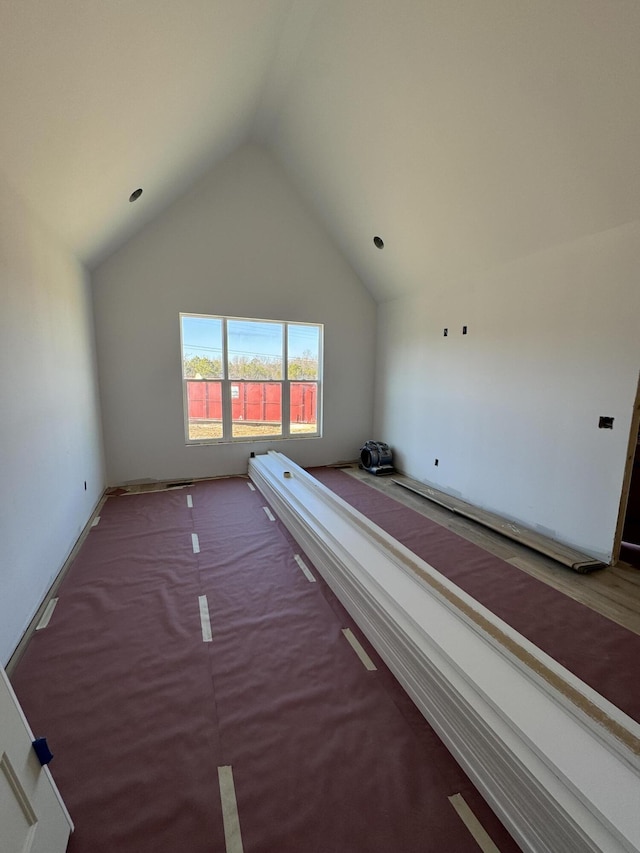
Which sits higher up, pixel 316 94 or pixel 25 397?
pixel 316 94

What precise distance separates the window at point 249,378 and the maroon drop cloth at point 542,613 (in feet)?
8.52

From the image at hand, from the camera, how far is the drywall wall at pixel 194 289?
4.50m

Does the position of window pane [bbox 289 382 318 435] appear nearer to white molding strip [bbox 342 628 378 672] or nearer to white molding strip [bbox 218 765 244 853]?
white molding strip [bbox 342 628 378 672]

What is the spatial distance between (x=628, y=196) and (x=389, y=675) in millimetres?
3655

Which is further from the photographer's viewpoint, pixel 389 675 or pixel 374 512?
pixel 374 512

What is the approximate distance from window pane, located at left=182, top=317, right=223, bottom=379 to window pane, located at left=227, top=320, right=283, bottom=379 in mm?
168

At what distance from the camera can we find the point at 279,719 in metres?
1.61

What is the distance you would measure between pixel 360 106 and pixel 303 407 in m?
3.76

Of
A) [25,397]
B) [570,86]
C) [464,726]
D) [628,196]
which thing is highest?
[570,86]

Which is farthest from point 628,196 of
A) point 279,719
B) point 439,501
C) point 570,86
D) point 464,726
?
point 279,719

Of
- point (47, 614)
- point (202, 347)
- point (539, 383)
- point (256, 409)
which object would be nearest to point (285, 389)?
point (256, 409)

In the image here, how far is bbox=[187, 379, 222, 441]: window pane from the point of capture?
506 centimetres

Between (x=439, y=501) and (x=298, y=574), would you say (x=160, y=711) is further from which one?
(x=439, y=501)

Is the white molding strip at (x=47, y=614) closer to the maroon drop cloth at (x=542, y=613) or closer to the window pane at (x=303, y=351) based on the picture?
the maroon drop cloth at (x=542, y=613)
